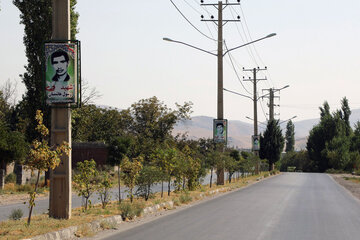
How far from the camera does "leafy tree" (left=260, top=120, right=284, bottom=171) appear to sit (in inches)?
2943

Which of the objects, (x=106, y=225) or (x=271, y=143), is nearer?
(x=106, y=225)

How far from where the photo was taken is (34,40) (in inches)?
1278

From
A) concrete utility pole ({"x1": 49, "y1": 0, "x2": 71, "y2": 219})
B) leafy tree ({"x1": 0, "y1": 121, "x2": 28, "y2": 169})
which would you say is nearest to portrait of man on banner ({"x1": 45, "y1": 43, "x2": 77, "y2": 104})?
concrete utility pole ({"x1": 49, "y1": 0, "x2": 71, "y2": 219})

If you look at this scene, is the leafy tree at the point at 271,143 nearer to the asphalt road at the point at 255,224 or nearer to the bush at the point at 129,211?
the asphalt road at the point at 255,224

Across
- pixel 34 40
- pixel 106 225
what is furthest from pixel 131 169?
pixel 34 40

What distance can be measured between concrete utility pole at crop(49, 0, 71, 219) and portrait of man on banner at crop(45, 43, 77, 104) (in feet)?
0.90

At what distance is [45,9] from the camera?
107 feet

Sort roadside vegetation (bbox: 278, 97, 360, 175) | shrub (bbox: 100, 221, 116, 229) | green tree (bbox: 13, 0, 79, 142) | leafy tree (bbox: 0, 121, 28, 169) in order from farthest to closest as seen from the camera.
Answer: roadside vegetation (bbox: 278, 97, 360, 175)
green tree (bbox: 13, 0, 79, 142)
leafy tree (bbox: 0, 121, 28, 169)
shrub (bbox: 100, 221, 116, 229)

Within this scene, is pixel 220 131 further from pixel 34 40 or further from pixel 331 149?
pixel 331 149

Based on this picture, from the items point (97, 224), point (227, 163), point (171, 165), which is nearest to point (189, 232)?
point (97, 224)

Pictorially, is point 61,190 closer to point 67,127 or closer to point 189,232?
point 67,127

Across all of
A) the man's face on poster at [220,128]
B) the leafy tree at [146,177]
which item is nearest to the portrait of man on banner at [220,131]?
the man's face on poster at [220,128]

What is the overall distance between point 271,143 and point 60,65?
63.1 meters

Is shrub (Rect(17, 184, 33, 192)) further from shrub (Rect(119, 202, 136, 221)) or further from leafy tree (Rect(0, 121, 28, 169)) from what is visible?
shrub (Rect(119, 202, 136, 221))
